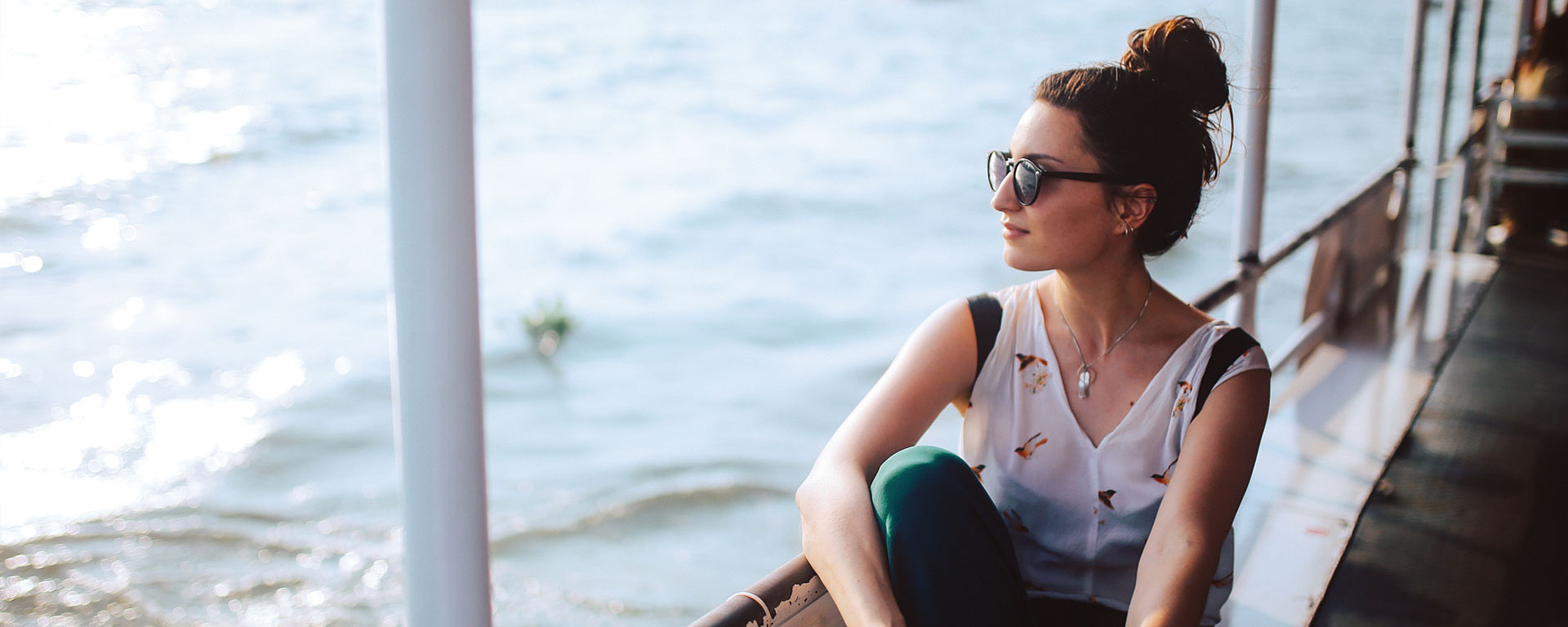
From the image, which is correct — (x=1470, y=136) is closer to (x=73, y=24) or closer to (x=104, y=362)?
(x=104, y=362)

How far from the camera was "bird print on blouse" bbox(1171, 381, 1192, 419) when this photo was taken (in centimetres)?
137

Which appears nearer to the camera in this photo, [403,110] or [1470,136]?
[403,110]

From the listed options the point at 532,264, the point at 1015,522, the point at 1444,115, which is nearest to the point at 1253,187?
the point at 1015,522

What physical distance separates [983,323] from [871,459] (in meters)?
0.22

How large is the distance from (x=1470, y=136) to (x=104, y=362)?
16.9 m

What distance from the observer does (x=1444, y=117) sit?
4402 millimetres

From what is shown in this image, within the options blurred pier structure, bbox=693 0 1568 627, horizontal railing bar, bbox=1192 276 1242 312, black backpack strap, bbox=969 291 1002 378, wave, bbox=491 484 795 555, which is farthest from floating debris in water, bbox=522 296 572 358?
black backpack strap, bbox=969 291 1002 378

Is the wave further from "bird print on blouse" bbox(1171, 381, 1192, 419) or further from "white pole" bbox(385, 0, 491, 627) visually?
"white pole" bbox(385, 0, 491, 627)

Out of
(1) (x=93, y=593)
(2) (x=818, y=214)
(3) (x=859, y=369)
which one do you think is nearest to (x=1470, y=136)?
(1) (x=93, y=593)

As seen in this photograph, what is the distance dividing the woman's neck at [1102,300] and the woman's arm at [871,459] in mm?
124

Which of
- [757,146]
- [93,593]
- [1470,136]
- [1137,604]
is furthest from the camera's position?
[757,146]

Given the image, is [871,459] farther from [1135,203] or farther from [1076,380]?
[1135,203]

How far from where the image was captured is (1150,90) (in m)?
1.34

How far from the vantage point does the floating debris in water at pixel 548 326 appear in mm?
22370
